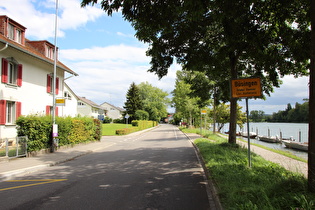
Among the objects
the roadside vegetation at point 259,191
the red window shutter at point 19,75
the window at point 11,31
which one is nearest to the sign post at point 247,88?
the roadside vegetation at point 259,191

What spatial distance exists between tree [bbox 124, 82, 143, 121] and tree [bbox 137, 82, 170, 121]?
893 cm

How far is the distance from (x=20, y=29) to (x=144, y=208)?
1797cm

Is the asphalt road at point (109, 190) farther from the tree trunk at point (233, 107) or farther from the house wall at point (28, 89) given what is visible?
the house wall at point (28, 89)

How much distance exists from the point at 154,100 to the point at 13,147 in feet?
247

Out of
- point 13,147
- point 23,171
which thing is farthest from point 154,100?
point 23,171

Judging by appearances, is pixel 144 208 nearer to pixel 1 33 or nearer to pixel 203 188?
pixel 203 188

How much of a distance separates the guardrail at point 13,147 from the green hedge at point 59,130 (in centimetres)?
40

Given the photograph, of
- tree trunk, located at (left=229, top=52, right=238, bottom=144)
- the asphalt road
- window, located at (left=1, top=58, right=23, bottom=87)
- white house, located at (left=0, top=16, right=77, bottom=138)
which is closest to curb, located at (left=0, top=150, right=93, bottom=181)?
the asphalt road

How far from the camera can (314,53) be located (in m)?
4.24

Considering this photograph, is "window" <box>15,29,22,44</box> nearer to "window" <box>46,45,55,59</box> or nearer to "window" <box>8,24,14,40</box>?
"window" <box>8,24,14,40</box>

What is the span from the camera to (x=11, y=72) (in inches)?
652

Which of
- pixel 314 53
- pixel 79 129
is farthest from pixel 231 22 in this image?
pixel 79 129

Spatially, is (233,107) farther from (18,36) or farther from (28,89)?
(18,36)

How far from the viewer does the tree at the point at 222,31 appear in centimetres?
570
